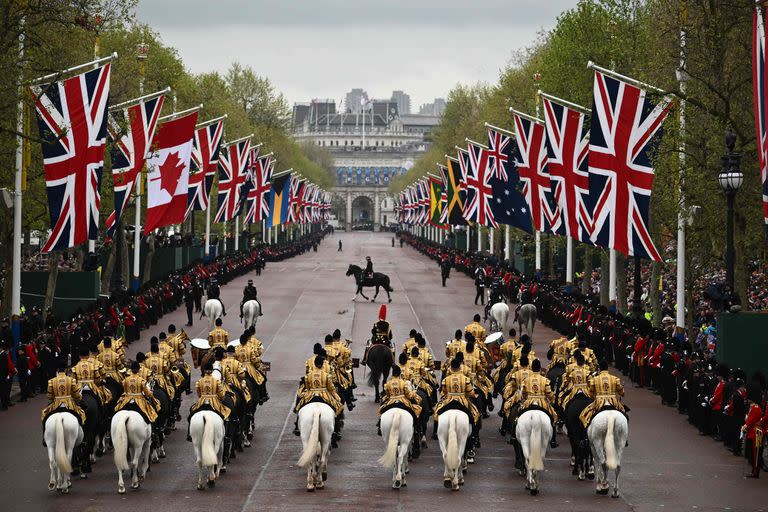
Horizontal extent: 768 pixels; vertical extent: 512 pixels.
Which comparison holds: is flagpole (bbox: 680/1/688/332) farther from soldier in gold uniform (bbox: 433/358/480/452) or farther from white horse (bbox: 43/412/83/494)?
white horse (bbox: 43/412/83/494)

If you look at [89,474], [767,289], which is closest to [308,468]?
[89,474]

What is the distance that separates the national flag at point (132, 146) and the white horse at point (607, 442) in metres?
20.5

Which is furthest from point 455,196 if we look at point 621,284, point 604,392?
point 604,392

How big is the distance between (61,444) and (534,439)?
22.0 feet

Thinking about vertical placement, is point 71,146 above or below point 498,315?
above

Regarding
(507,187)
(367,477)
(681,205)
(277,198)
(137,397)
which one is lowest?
(367,477)

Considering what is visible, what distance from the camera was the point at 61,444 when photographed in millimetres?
19562

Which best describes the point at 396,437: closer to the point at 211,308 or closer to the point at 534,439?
the point at 534,439

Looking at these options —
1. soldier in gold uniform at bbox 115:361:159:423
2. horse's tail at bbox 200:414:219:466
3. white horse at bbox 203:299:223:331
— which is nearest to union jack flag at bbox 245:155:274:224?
white horse at bbox 203:299:223:331

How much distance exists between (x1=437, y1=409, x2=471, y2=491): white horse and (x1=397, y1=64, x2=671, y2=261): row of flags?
10691mm

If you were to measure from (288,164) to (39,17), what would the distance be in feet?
306

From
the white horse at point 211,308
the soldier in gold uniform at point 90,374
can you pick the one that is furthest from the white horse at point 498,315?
the soldier in gold uniform at point 90,374

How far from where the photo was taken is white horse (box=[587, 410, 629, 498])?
1964 centimetres

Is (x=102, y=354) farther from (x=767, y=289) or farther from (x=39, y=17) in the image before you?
(x=767, y=289)
